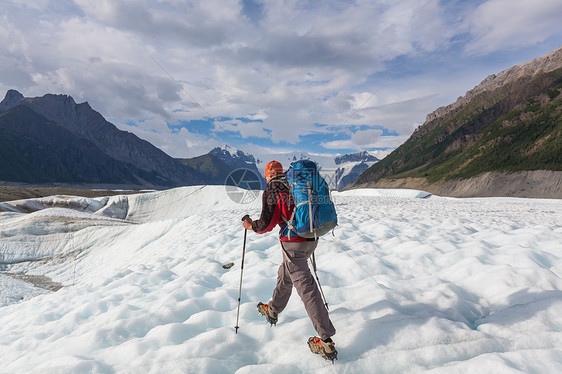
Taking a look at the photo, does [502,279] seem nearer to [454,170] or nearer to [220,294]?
[220,294]

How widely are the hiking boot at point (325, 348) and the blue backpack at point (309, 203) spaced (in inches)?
58.4

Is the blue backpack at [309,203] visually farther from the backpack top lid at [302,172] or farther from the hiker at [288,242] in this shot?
the hiker at [288,242]

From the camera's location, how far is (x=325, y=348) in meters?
4.13

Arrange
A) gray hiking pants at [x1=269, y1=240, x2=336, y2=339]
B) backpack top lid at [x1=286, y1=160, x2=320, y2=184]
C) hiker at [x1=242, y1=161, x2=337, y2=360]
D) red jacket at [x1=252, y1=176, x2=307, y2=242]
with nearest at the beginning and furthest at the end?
gray hiking pants at [x1=269, y1=240, x2=336, y2=339], hiker at [x1=242, y1=161, x2=337, y2=360], backpack top lid at [x1=286, y1=160, x2=320, y2=184], red jacket at [x1=252, y1=176, x2=307, y2=242]

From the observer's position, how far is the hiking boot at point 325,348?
4.09 metres

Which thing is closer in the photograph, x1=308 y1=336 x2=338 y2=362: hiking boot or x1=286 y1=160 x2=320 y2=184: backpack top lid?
x1=308 y1=336 x2=338 y2=362: hiking boot

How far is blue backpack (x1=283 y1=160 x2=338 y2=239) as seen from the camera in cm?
439

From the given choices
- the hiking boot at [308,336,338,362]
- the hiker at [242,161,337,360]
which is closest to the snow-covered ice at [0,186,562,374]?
the hiking boot at [308,336,338,362]

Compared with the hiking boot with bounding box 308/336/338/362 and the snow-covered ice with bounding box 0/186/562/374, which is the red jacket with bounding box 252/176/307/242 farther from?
Answer: the snow-covered ice with bounding box 0/186/562/374

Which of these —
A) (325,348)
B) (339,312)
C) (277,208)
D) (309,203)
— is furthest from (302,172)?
(339,312)

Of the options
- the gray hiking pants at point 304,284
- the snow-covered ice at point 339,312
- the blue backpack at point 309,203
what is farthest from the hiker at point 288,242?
the snow-covered ice at point 339,312

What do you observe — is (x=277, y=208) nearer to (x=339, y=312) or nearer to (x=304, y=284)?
(x=304, y=284)

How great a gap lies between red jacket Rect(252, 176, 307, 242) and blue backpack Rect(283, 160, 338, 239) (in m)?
0.13

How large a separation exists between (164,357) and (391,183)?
199024 millimetres
